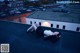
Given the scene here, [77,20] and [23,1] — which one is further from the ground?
[23,1]

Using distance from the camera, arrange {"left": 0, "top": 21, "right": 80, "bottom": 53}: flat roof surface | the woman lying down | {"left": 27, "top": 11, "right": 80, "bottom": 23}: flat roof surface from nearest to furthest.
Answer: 1. {"left": 0, "top": 21, "right": 80, "bottom": 53}: flat roof surface
2. the woman lying down
3. {"left": 27, "top": 11, "right": 80, "bottom": 23}: flat roof surface

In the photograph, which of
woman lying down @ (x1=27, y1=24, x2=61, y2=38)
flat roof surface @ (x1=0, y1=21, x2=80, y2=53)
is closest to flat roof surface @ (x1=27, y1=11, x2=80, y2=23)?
flat roof surface @ (x1=0, y1=21, x2=80, y2=53)

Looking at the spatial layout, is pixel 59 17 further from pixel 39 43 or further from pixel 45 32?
pixel 39 43

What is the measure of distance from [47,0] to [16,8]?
879 centimetres

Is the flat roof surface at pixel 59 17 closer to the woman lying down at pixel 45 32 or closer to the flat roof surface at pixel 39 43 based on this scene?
the flat roof surface at pixel 39 43

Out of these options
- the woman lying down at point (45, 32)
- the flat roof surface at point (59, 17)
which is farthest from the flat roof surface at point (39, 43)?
the flat roof surface at point (59, 17)

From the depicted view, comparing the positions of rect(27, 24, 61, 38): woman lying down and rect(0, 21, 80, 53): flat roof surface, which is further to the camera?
rect(27, 24, 61, 38): woman lying down

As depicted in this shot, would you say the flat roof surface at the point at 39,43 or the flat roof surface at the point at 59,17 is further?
the flat roof surface at the point at 59,17

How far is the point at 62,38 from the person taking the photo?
7.73 meters

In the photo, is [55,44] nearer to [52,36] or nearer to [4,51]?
[52,36]

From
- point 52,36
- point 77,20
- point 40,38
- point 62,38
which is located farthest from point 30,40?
point 77,20

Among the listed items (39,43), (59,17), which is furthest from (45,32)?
(59,17)

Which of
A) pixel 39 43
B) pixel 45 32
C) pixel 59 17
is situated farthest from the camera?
pixel 59 17

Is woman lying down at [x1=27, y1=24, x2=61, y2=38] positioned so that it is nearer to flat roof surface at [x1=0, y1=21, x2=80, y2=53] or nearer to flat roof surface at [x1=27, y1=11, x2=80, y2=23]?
flat roof surface at [x1=0, y1=21, x2=80, y2=53]
